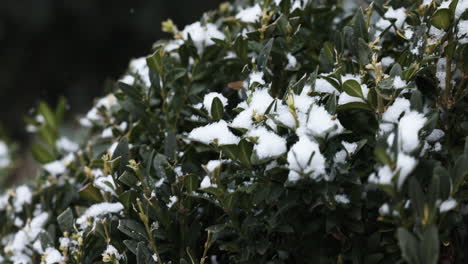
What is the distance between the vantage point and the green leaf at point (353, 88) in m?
1.07

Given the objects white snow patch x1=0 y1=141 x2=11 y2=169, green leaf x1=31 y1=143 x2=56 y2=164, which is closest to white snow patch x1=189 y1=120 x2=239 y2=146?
green leaf x1=31 y1=143 x2=56 y2=164

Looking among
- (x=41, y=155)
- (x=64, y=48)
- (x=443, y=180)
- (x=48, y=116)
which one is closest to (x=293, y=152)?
(x=443, y=180)

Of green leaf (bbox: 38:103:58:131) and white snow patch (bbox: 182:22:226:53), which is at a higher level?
green leaf (bbox: 38:103:58:131)

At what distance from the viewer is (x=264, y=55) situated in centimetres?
132

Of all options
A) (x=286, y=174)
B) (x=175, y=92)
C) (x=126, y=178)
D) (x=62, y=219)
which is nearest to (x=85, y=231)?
(x=62, y=219)

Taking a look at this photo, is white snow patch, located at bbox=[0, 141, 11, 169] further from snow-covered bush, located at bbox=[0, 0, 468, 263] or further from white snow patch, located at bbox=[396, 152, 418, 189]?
white snow patch, located at bbox=[396, 152, 418, 189]

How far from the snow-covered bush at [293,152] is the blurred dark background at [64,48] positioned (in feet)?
11.7

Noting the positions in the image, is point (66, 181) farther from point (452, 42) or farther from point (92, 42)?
point (92, 42)

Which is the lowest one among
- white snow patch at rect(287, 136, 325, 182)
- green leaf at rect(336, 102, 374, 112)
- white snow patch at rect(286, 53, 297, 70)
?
white snow patch at rect(287, 136, 325, 182)

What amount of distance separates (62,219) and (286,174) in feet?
2.14

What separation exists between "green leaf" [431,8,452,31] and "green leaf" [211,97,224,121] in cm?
49

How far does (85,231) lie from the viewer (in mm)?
1321

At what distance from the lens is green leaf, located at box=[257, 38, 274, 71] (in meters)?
1.30

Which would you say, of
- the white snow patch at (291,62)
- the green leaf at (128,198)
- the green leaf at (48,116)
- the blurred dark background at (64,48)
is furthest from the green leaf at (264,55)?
the blurred dark background at (64,48)
